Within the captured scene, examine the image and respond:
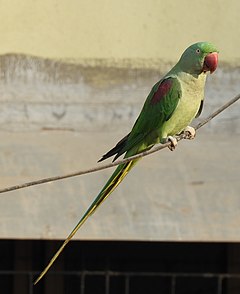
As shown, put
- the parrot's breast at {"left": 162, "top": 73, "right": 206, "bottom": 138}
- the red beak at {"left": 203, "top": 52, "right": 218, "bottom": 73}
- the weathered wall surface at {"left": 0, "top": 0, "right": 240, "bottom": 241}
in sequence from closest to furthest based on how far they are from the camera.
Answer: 1. the red beak at {"left": 203, "top": 52, "right": 218, "bottom": 73}
2. the parrot's breast at {"left": 162, "top": 73, "right": 206, "bottom": 138}
3. the weathered wall surface at {"left": 0, "top": 0, "right": 240, "bottom": 241}

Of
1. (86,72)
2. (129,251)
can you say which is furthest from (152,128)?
(129,251)

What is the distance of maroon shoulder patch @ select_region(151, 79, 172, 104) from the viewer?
185 inches

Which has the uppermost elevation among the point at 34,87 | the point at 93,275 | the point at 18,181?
the point at 34,87

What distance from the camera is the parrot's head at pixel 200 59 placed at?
4.53m

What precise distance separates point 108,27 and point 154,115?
1.34 metres

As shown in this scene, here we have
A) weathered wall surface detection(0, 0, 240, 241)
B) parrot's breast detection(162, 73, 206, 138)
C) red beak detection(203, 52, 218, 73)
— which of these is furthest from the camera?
weathered wall surface detection(0, 0, 240, 241)

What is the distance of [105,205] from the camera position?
19.9ft

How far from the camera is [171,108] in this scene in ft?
15.5

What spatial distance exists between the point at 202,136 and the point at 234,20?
486 mm

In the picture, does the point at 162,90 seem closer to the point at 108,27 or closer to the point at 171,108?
the point at 171,108

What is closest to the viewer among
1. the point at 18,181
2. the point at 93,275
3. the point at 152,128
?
the point at 152,128

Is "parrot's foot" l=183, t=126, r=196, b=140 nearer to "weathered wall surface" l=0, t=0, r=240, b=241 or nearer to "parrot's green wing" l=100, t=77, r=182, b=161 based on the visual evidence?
"parrot's green wing" l=100, t=77, r=182, b=161

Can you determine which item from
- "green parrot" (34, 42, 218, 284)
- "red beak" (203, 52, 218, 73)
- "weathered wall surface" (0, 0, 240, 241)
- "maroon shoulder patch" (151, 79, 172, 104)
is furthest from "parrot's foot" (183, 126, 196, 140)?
"weathered wall surface" (0, 0, 240, 241)

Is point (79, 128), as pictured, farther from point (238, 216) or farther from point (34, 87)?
point (238, 216)
